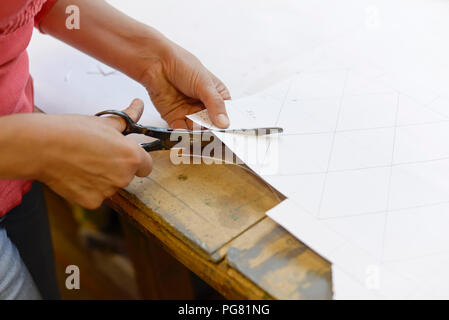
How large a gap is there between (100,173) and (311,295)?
1.02 feet

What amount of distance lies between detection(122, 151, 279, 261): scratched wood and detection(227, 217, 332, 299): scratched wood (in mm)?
19

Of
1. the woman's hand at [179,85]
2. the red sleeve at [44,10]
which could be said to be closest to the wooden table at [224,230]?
the woman's hand at [179,85]

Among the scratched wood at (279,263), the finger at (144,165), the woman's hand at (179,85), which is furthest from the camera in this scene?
the woman's hand at (179,85)

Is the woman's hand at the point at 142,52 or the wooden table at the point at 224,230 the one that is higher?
the woman's hand at the point at 142,52

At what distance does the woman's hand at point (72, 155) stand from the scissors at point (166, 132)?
3cm

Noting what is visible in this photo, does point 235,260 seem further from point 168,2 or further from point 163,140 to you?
point 168,2

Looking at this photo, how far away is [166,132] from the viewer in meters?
0.65

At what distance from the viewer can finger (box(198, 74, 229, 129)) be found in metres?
0.67

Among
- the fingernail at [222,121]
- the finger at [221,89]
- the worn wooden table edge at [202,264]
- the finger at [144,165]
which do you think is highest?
the finger at [221,89]

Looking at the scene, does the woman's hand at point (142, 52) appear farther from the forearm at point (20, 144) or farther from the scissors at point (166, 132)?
the forearm at point (20, 144)

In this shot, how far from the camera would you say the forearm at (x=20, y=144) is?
0.50 meters

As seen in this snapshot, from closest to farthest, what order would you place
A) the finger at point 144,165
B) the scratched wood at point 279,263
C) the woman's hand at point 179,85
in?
the scratched wood at point 279,263 < the finger at point 144,165 < the woman's hand at point 179,85

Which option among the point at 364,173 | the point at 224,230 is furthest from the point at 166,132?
the point at 364,173

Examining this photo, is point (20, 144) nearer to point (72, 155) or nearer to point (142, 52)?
point (72, 155)
